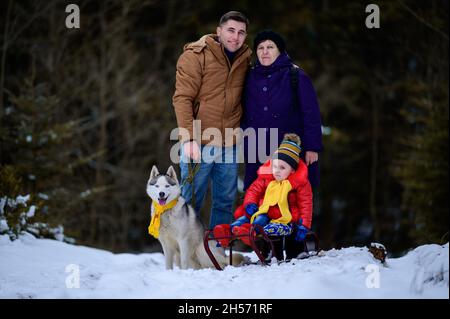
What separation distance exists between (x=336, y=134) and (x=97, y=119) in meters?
6.81

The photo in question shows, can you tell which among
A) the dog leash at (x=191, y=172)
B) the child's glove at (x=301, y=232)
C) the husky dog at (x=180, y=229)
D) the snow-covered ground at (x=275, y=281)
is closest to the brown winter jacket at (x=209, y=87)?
the dog leash at (x=191, y=172)

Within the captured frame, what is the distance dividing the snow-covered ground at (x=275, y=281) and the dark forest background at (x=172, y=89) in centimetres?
663

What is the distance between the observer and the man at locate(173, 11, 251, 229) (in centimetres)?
575

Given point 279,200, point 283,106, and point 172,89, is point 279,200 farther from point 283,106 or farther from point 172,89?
point 172,89

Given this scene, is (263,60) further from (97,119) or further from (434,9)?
(97,119)

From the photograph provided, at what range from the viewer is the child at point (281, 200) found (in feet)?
17.3

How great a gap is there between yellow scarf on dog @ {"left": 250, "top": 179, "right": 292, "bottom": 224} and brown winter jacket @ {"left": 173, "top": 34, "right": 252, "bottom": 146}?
73 centimetres

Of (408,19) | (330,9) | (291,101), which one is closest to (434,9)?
(408,19)

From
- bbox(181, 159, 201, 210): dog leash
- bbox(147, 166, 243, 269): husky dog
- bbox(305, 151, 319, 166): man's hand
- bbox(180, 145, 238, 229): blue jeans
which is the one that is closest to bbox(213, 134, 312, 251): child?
bbox(305, 151, 319, 166): man's hand

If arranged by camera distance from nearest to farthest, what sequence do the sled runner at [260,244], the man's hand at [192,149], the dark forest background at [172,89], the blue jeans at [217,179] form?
1. the sled runner at [260,244]
2. the man's hand at [192,149]
3. the blue jeans at [217,179]
4. the dark forest background at [172,89]

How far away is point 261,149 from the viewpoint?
19.1 feet

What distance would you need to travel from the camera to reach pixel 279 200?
5.30 metres

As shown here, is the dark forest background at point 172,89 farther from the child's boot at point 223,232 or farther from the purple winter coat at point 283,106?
the child's boot at point 223,232

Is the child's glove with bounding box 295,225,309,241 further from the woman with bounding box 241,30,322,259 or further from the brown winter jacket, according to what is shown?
the brown winter jacket
